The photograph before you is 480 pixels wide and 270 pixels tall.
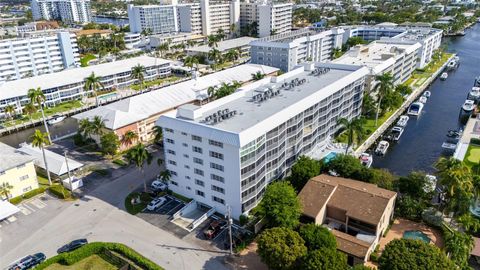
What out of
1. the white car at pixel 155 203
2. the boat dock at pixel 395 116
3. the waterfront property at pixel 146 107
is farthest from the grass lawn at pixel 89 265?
the boat dock at pixel 395 116

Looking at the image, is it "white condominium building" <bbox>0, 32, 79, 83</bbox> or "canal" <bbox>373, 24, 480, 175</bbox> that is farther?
"white condominium building" <bbox>0, 32, 79, 83</bbox>

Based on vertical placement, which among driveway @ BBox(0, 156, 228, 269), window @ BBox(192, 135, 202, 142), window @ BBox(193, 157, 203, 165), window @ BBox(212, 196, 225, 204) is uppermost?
window @ BBox(192, 135, 202, 142)

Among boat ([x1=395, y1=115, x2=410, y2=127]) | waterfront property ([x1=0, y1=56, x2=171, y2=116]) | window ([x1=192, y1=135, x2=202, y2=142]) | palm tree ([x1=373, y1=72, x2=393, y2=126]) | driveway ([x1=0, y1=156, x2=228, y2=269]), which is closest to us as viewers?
driveway ([x1=0, y1=156, x2=228, y2=269])

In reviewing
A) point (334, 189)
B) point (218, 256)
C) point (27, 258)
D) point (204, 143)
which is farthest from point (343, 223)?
point (27, 258)

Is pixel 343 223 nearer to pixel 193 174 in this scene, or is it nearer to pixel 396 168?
pixel 193 174

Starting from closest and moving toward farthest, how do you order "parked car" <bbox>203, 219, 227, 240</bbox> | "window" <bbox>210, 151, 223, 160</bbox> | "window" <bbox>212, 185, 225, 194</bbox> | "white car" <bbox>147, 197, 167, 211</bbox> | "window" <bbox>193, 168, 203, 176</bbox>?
"parked car" <bbox>203, 219, 227, 240</bbox> < "window" <bbox>210, 151, 223, 160</bbox> < "window" <bbox>212, 185, 225, 194</bbox> < "window" <bbox>193, 168, 203, 176</bbox> < "white car" <bbox>147, 197, 167, 211</bbox>

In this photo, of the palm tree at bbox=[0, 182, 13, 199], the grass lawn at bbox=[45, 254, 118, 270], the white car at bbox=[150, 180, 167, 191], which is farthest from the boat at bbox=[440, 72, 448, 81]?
the palm tree at bbox=[0, 182, 13, 199]

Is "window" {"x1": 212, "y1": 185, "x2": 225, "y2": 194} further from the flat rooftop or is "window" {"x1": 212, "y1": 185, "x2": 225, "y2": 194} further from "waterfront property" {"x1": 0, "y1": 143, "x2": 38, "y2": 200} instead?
"waterfront property" {"x1": 0, "y1": 143, "x2": 38, "y2": 200}
